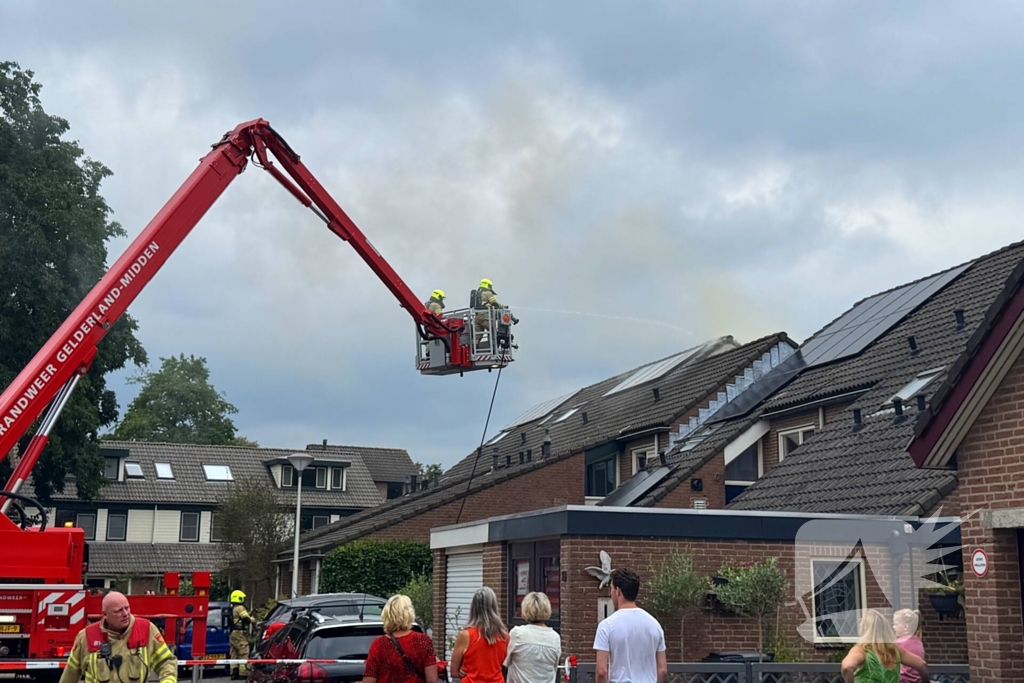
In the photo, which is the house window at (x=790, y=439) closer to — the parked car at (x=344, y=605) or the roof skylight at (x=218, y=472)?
the parked car at (x=344, y=605)

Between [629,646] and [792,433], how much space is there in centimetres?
1716

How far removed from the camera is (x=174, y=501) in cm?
5503

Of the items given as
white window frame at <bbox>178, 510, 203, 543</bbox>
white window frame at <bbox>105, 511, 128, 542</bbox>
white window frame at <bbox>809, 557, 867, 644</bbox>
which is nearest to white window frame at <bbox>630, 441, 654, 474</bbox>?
white window frame at <bbox>809, 557, 867, 644</bbox>

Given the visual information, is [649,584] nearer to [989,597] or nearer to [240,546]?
[989,597]

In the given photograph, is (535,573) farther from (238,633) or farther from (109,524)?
(109,524)

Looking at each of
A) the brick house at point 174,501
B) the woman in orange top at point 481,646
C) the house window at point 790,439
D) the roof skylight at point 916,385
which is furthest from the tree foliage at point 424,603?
the brick house at point 174,501

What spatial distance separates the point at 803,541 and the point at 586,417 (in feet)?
62.4

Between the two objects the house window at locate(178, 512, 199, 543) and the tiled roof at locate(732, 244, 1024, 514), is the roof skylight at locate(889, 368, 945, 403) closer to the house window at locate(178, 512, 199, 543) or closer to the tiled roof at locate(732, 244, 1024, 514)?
the tiled roof at locate(732, 244, 1024, 514)

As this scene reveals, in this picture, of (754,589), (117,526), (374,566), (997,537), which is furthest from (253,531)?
(997,537)

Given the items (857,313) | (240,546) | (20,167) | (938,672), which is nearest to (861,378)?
(857,313)

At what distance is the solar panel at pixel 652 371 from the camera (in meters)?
34.4

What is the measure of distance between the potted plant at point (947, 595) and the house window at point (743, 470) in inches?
340

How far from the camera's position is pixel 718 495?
24031mm

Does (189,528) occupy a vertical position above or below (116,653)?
above
